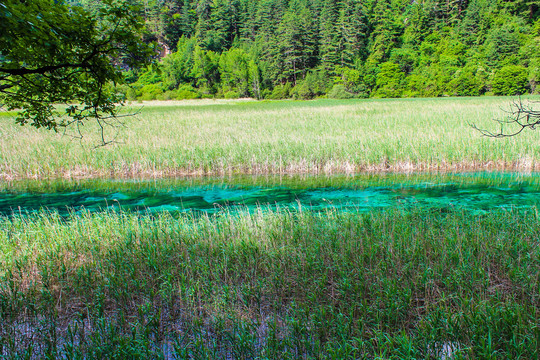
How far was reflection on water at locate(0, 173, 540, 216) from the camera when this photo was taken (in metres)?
8.95

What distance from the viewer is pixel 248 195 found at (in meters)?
10.2

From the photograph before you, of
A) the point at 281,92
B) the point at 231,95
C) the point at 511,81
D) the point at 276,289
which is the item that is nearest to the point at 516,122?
the point at 276,289

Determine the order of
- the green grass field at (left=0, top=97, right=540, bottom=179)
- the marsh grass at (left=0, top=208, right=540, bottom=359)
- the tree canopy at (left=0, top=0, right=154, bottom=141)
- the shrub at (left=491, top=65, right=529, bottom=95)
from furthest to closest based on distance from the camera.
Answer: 1. the shrub at (left=491, top=65, right=529, bottom=95)
2. the green grass field at (left=0, top=97, right=540, bottom=179)
3. the tree canopy at (left=0, top=0, right=154, bottom=141)
4. the marsh grass at (left=0, top=208, right=540, bottom=359)

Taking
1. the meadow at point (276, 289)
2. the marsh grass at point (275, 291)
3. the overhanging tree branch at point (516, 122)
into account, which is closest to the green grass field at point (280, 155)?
the overhanging tree branch at point (516, 122)

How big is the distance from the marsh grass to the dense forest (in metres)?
64.4

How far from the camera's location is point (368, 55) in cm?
9275

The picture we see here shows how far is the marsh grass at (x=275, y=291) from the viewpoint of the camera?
125 inches

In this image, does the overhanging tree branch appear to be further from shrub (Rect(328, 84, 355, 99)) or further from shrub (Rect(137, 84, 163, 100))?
shrub (Rect(137, 84, 163, 100))

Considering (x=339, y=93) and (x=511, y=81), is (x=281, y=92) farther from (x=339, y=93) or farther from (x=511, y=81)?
(x=511, y=81)

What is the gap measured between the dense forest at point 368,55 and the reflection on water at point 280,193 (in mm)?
57572

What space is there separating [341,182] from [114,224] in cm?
706

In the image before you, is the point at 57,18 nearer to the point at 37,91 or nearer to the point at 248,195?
the point at 37,91

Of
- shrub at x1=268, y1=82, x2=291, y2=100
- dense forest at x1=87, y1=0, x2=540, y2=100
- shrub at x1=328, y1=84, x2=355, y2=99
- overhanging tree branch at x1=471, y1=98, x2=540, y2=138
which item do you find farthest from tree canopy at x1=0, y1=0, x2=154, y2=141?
shrub at x1=268, y1=82, x2=291, y2=100

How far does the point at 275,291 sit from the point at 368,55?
97.2m
